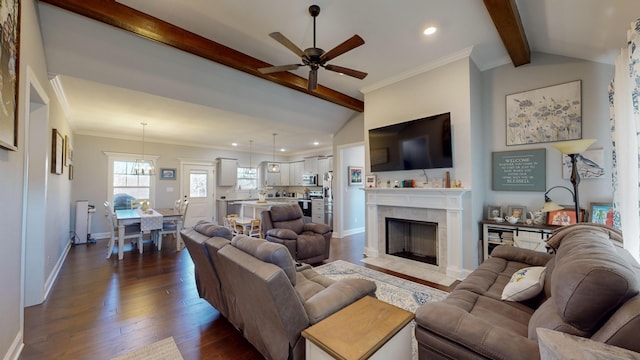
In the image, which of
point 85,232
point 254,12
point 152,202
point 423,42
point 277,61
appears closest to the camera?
point 254,12

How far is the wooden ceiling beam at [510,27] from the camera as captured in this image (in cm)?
238

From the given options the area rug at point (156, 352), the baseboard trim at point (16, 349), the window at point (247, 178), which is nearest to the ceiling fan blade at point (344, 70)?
the area rug at point (156, 352)

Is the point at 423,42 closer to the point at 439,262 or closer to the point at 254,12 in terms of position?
the point at 254,12

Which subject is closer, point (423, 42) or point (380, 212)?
point (423, 42)

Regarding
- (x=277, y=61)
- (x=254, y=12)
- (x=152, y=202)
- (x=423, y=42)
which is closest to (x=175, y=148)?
(x=152, y=202)

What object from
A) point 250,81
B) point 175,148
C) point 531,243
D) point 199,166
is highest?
point 250,81

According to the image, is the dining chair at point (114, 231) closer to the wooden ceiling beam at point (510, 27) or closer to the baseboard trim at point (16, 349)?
the baseboard trim at point (16, 349)

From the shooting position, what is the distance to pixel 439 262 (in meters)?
3.84

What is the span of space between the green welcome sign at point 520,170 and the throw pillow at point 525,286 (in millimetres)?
2158

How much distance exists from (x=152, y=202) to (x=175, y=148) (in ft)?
5.66

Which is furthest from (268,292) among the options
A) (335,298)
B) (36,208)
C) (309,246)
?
(36,208)

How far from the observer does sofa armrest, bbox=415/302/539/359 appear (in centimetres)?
116

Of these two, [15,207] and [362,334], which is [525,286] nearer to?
[362,334]

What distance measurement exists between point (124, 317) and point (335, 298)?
2323 mm
